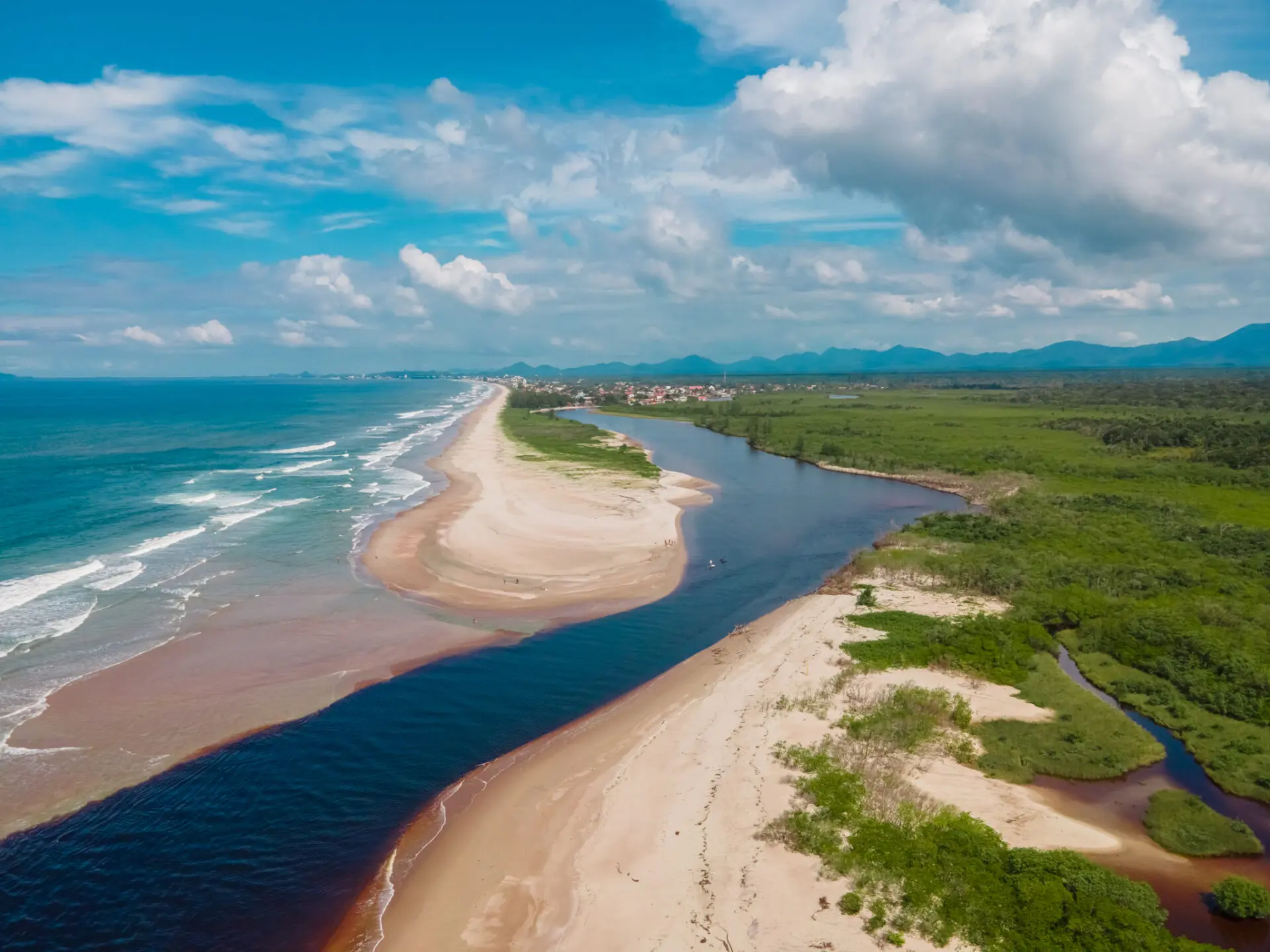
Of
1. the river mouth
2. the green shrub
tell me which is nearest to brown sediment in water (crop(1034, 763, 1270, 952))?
the river mouth

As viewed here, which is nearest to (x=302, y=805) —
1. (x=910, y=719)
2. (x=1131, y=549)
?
(x=910, y=719)

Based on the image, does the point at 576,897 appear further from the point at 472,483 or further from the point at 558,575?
the point at 472,483

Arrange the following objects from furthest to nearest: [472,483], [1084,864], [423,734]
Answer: [472,483] < [423,734] < [1084,864]

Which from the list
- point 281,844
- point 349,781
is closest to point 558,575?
point 349,781

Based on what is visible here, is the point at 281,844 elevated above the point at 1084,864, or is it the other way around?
the point at 1084,864

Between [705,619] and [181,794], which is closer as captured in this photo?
[181,794]

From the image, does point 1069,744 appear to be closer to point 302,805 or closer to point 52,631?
point 302,805

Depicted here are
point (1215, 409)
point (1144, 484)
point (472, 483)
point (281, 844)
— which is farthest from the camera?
point (1215, 409)
